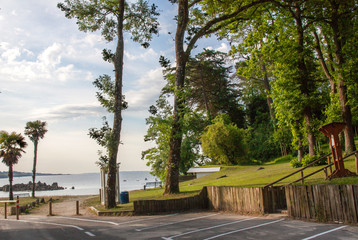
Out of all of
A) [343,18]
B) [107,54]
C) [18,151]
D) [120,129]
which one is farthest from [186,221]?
[18,151]

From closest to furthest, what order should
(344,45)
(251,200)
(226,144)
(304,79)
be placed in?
(251,200) < (344,45) < (304,79) < (226,144)

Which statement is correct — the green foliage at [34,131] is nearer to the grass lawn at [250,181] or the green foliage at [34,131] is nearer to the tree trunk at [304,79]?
the grass lawn at [250,181]

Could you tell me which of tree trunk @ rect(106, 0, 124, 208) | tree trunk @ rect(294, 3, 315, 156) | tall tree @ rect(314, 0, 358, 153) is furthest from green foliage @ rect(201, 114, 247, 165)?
tree trunk @ rect(106, 0, 124, 208)

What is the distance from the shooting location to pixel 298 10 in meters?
23.5

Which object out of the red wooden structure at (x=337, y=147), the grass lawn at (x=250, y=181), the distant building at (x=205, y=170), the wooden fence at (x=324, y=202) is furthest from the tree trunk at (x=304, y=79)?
the distant building at (x=205, y=170)

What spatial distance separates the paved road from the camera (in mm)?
9305

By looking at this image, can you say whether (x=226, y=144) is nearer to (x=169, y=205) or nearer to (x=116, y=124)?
(x=116, y=124)

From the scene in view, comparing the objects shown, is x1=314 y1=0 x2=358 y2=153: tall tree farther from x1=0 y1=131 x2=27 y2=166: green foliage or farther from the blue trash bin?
x1=0 y1=131 x2=27 y2=166: green foliage

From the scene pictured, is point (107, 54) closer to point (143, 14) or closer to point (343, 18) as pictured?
point (143, 14)

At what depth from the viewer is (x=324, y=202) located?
35.2ft

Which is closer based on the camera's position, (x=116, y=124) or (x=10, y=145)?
(x=116, y=124)

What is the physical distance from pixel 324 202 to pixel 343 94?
13.5 m

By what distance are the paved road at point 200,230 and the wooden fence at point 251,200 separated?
70 centimetres

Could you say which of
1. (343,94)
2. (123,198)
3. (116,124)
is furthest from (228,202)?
(343,94)
